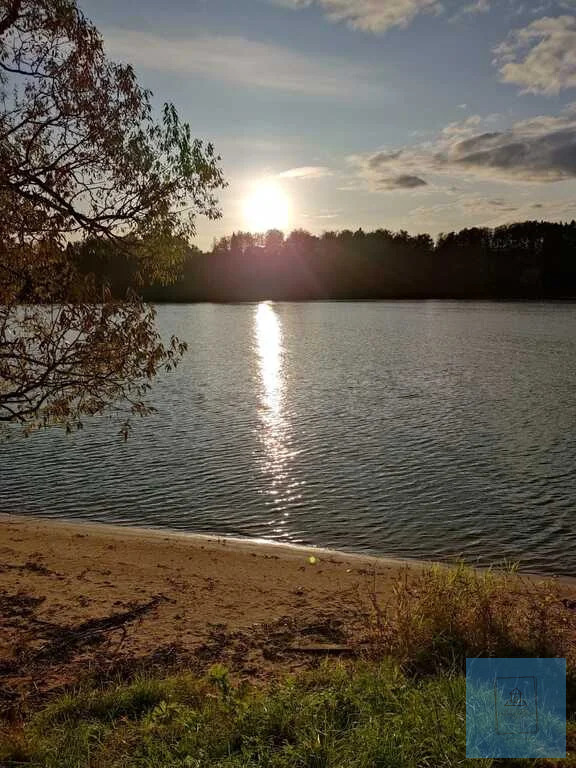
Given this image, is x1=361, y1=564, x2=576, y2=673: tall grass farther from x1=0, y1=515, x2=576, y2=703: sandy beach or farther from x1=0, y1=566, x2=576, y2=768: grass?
x1=0, y1=515, x2=576, y2=703: sandy beach

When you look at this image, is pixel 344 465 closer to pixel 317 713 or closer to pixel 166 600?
pixel 166 600

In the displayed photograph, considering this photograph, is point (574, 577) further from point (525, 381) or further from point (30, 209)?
point (525, 381)

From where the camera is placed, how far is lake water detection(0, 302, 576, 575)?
1806cm

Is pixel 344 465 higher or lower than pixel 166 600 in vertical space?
lower

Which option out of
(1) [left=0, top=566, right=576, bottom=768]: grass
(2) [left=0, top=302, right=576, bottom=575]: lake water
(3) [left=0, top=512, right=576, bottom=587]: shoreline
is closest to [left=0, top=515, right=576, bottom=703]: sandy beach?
(3) [left=0, top=512, right=576, bottom=587]: shoreline

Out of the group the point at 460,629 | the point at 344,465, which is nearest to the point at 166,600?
the point at 460,629

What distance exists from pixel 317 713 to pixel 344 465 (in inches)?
668

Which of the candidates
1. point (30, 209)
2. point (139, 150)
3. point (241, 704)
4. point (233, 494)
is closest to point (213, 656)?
point (241, 704)

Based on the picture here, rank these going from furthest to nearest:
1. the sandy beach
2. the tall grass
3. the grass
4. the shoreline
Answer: the shoreline → the sandy beach → the tall grass → the grass

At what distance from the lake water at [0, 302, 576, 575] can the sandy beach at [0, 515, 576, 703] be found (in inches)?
88.7

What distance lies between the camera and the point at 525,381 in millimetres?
43344

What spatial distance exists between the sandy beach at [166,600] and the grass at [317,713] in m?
1.09

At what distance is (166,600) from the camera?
1226cm

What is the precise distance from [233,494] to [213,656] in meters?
11.5
